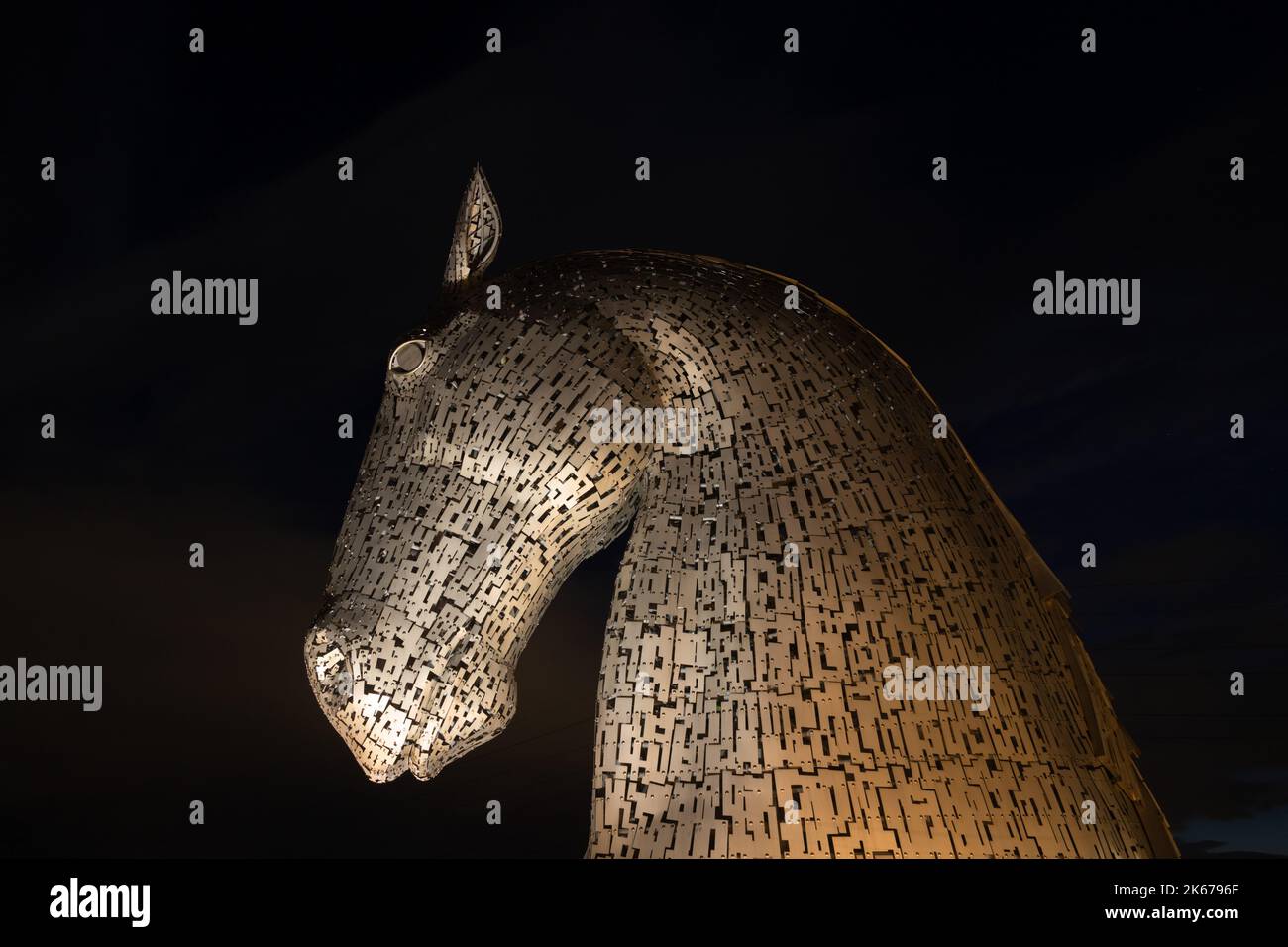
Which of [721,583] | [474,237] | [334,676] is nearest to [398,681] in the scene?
[334,676]

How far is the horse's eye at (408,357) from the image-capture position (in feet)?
9.42

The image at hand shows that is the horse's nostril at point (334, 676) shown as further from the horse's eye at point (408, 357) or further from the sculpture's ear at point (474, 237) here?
the sculpture's ear at point (474, 237)

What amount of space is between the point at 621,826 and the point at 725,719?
251mm

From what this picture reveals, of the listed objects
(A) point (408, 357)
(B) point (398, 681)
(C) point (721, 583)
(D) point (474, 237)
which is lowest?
(B) point (398, 681)

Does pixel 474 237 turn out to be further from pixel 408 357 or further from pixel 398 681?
pixel 398 681

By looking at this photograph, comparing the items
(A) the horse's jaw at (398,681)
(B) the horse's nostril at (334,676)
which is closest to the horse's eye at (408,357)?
(A) the horse's jaw at (398,681)

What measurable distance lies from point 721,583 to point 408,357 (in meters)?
0.84

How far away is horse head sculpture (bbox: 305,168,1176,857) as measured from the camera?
237cm

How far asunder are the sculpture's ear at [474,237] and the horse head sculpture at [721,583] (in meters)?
→ 0.11

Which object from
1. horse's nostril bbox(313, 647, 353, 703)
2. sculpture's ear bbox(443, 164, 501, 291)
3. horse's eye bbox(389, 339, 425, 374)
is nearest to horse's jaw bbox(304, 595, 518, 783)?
horse's nostril bbox(313, 647, 353, 703)

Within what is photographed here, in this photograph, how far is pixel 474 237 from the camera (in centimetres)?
305

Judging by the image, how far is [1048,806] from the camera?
237 cm
